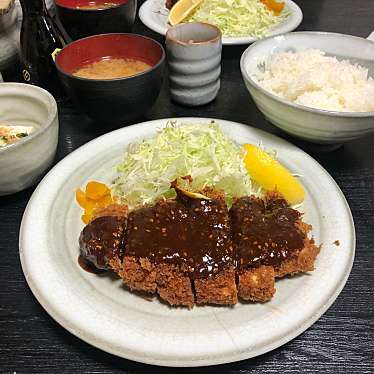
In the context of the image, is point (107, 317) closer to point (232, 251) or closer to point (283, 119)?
point (232, 251)

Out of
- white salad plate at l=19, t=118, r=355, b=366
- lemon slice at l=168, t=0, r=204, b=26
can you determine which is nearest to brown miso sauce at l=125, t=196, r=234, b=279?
white salad plate at l=19, t=118, r=355, b=366

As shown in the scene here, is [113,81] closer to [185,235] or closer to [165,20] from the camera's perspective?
[185,235]

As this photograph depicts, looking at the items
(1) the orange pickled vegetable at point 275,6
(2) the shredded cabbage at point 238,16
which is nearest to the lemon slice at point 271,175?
(2) the shredded cabbage at point 238,16

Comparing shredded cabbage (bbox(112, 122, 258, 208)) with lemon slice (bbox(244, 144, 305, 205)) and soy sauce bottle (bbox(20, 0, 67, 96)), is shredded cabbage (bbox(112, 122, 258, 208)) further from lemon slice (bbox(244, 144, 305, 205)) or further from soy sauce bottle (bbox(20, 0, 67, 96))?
soy sauce bottle (bbox(20, 0, 67, 96))

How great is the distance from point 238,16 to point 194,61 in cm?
119

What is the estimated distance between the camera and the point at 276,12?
3.58 m

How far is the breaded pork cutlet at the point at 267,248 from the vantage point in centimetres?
152

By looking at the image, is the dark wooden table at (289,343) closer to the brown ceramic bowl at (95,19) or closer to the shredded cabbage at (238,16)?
the brown ceramic bowl at (95,19)

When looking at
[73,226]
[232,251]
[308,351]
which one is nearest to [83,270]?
[73,226]

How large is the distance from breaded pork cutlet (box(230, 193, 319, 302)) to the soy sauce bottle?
166 centimetres

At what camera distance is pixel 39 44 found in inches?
102

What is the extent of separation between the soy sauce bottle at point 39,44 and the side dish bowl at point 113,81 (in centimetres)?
22

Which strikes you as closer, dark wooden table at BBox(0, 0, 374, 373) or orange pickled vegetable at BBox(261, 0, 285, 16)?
dark wooden table at BBox(0, 0, 374, 373)

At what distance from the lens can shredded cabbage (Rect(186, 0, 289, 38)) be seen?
3.38 metres
